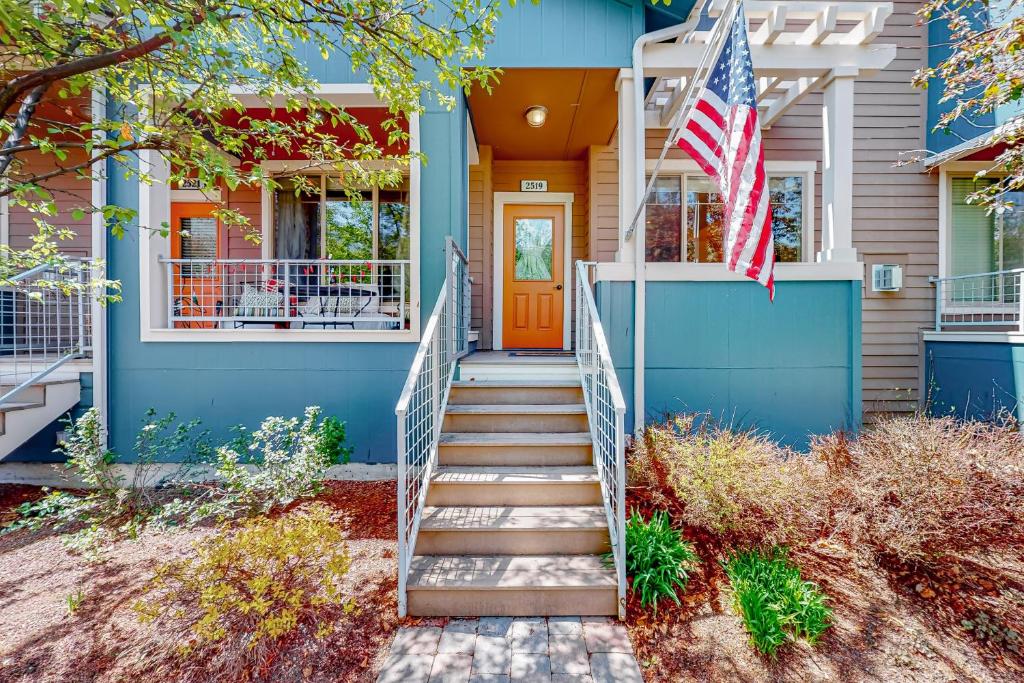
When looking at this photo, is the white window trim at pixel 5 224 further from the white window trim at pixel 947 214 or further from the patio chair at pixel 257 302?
the white window trim at pixel 947 214

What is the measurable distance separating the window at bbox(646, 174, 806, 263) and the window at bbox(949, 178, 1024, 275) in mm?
2038

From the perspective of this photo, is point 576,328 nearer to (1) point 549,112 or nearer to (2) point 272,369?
(1) point 549,112

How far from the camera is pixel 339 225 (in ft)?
20.5

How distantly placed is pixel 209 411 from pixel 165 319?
1.01 m

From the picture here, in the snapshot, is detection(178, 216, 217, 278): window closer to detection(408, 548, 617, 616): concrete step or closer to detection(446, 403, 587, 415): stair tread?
detection(446, 403, 587, 415): stair tread

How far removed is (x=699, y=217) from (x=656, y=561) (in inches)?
186

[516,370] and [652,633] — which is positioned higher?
[516,370]

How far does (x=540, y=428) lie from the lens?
3.68m

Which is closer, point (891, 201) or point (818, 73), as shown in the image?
point (818, 73)

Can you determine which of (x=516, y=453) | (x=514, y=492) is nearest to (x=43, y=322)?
(x=516, y=453)

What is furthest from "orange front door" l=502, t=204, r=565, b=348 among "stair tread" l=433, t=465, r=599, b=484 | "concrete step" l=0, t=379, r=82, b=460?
"concrete step" l=0, t=379, r=82, b=460

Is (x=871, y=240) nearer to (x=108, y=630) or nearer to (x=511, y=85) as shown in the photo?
(x=511, y=85)

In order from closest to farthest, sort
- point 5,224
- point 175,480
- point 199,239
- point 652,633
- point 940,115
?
point 652,633
point 175,480
point 5,224
point 940,115
point 199,239

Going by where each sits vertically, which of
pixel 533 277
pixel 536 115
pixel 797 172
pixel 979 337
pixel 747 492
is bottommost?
pixel 747 492
